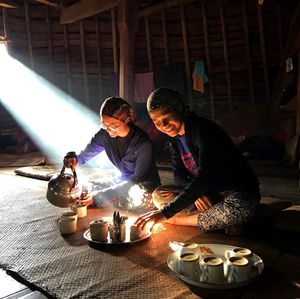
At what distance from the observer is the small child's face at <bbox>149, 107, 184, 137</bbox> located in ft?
5.41

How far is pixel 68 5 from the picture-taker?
5391 mm

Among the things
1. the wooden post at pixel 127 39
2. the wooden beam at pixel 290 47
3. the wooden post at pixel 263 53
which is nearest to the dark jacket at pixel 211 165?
the wooden post at pixel 127 39

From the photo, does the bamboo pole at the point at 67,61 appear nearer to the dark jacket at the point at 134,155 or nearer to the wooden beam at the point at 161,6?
the wooden beam at the point at 161,6

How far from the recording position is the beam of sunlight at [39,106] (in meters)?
6.60

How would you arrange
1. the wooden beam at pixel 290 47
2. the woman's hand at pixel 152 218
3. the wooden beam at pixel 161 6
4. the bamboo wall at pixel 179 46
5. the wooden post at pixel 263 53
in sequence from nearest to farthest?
the woman's hand at pixel 152 218, the wooden beam at pixel 161 6, the wooden beam at pixel 290 47, the wooden post at pixel 263 53, the bamboo wall at pixel 179 46

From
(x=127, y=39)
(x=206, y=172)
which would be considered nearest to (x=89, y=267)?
(x=206, y=172)

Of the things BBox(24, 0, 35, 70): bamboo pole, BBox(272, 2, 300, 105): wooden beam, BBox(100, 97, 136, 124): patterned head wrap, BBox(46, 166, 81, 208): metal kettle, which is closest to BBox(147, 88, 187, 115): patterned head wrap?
BBox(100, 97, 136, 124): patterned head wrap

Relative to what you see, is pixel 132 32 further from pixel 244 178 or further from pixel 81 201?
pixel 244 178

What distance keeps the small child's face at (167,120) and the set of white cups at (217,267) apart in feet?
2.14

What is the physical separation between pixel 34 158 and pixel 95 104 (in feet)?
6.56

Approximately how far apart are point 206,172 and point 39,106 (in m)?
6.05

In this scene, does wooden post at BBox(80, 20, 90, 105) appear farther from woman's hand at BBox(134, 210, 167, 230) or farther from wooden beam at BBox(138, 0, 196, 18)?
woman's hand at BBox(134, 210, 167, 230)

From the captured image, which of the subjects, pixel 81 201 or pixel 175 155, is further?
pixel 81 201

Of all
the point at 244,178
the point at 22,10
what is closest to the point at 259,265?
the point at 244,178
